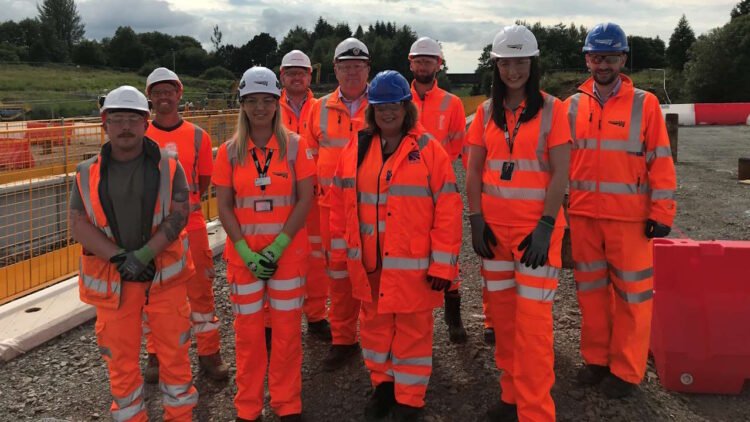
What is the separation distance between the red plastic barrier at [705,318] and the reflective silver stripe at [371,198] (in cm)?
215

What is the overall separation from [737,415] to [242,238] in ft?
11.3

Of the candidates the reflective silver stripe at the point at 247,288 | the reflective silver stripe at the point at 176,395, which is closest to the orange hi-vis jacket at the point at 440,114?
the reflective silver stripe at the point at 247,288

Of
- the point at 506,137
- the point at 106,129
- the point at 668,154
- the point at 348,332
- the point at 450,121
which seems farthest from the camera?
the point at 450,121

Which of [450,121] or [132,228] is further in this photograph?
[450,121]

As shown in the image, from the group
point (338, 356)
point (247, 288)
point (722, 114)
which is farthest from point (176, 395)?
point (722, 114)

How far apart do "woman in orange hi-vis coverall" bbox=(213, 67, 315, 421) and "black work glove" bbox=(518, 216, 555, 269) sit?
1415 mm

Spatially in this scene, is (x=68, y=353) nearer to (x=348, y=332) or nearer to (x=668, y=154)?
(x=348, y=332)

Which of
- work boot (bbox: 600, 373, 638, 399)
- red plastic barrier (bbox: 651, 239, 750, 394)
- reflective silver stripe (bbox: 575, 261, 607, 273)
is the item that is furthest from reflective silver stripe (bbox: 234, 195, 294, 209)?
red plastic barrier (bbox: 651, 239, 750, 394)

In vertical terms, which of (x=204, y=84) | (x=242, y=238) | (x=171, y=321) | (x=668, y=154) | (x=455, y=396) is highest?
(x=204, y=84)

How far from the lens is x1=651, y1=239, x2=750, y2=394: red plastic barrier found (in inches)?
156

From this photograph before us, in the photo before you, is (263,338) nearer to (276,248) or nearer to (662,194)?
(276,248)

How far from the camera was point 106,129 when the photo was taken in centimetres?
329

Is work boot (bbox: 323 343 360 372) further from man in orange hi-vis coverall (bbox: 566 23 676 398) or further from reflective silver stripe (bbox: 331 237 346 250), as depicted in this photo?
man in orange hi-vis coverall (bbox: 566 23 676 398)

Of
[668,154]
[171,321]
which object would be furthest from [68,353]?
[668,154]
